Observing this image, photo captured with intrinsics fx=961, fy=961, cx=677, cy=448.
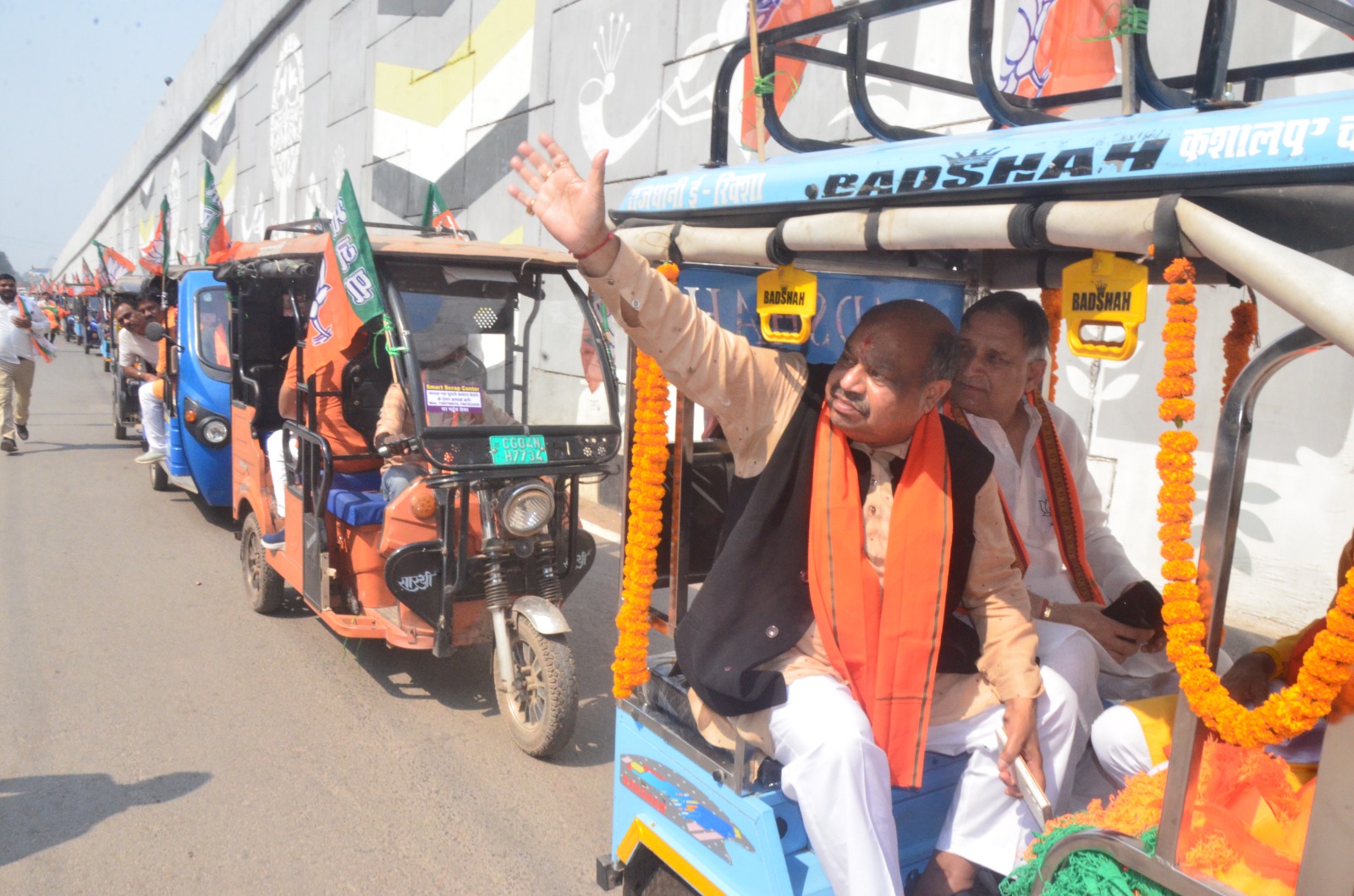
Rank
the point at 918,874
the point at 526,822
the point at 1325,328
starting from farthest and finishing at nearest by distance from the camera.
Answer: the point at 526,822, the point at 918,874, the point at 1325,328

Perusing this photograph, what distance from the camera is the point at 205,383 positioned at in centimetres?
782

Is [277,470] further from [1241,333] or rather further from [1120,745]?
[1241,333]

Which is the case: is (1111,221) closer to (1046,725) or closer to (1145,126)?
(1145,126)

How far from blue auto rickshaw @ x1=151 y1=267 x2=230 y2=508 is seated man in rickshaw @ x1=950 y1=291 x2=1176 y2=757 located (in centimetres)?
660

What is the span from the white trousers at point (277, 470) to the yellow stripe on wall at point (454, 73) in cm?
706

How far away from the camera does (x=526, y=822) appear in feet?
11.8

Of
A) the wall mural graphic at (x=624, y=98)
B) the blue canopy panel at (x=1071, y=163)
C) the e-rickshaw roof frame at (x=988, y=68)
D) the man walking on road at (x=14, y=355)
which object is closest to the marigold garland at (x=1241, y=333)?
the e-rickshaw roof frame at (x=988, y=68)

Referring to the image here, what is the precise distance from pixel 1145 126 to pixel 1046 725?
1400 millimetres

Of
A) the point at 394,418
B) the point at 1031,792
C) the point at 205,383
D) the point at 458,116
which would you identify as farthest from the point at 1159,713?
the point at 458,116

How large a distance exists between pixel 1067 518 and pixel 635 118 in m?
7.26

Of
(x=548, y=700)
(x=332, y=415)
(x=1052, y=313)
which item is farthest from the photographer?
(x=332, y=415)

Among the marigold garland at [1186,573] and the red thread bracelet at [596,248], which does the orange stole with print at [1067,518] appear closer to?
the marigold garland at [1186,573]

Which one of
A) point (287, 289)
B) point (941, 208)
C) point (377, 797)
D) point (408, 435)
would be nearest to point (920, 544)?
point (941, 208)

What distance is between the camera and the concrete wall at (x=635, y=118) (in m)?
4.69
